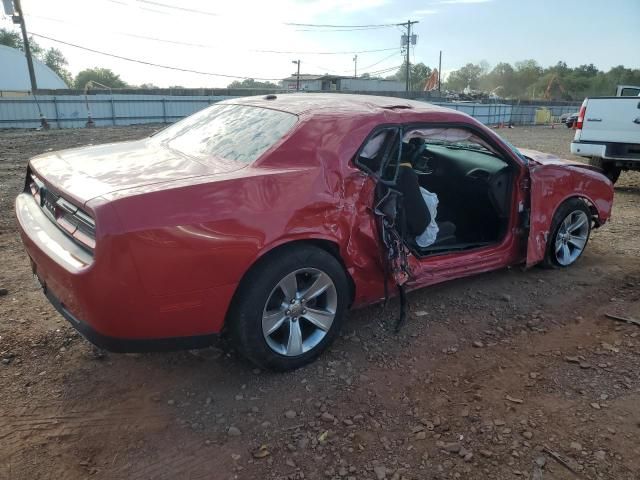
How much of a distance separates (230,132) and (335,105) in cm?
74

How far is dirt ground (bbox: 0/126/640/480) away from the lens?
A: 2.33 m

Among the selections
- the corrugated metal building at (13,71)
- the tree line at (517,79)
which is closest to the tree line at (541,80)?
the tree line at (517,79)

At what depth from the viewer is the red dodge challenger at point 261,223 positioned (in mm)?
2391

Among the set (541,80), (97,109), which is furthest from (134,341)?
(541,80)

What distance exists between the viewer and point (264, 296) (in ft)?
8.95

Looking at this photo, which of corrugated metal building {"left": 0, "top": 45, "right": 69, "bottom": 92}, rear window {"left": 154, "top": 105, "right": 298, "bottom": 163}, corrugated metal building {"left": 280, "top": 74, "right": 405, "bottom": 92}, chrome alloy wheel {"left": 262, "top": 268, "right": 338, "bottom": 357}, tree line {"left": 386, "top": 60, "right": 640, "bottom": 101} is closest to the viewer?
chrome alloy wheel {"left": 262, "top": 268, "right": 338, "bottom": 357}

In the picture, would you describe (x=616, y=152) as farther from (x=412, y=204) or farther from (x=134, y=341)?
(x=134, y=341)

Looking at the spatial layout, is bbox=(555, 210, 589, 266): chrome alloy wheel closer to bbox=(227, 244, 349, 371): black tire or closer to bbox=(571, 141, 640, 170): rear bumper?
bbox=(227, 244, 349, 371): black tire

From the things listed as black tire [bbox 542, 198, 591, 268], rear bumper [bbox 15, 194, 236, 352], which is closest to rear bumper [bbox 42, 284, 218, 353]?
rear bumper [bbox 15, 194, 236, 352]

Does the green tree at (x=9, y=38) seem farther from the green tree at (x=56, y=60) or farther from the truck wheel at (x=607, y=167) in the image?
the truck wheel at (x=607, y=167)

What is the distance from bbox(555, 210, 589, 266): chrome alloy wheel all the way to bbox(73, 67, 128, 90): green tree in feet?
246

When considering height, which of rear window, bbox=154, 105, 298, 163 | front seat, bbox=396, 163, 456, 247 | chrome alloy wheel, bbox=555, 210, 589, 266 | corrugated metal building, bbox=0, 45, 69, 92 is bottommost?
chrome alloy wheel, bbox=555, 210, 589, 266

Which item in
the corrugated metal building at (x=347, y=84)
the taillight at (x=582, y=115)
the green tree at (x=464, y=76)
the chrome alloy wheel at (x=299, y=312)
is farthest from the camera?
the green tree at (x=464, y=76)

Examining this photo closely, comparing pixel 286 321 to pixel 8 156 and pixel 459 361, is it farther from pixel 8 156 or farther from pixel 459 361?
pixel 8 156
